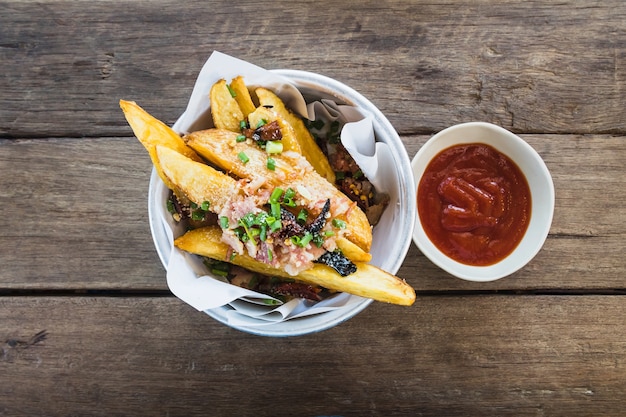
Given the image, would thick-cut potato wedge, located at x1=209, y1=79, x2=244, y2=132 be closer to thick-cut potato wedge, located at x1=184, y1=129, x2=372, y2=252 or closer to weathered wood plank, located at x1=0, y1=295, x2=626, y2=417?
thick-cut potato wedge, located at x1=184, y1=129, x2=372, y2=252

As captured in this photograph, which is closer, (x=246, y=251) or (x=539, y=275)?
(x=246, y=251)

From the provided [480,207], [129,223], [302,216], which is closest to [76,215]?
[129,223]

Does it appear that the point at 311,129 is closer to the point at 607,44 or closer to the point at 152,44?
the point at 152,44

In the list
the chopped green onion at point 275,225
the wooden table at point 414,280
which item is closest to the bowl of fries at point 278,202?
the chopped green onion at point 275,225

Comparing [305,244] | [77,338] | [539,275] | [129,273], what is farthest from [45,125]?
[539,275]

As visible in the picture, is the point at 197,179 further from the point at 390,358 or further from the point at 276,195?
the point at 390,358

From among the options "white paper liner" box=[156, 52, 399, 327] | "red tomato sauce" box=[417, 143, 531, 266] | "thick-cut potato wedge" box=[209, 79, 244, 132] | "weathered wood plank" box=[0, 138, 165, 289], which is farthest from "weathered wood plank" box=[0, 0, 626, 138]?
"thick-cut potato wedge" box=[209, 79, 244, 132]
